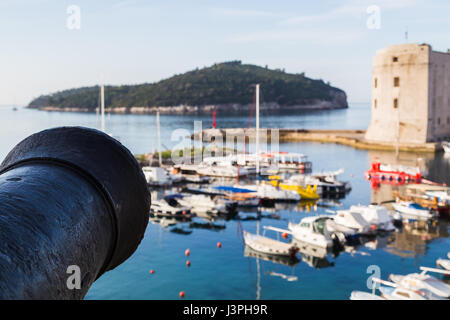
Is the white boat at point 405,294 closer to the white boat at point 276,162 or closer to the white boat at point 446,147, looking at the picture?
the white boat at point 276,162

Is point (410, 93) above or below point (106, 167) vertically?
above

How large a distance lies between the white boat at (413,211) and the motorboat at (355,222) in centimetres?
309

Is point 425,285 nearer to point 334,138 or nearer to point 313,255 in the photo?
point 313,255

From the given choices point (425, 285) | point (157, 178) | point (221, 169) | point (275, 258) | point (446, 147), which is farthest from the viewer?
point (446, 147)

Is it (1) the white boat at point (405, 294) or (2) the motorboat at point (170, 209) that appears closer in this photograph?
(1) the white boat at point (405, 294)

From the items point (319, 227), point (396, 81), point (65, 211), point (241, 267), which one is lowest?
point (241, 267)

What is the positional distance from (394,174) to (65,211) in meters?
32.0

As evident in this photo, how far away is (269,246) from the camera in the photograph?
17.6m

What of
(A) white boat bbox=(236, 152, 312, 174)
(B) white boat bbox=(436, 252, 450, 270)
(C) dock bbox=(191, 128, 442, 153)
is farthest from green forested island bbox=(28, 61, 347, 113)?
(B) white boat bbox=(436, 252, 450, 270)

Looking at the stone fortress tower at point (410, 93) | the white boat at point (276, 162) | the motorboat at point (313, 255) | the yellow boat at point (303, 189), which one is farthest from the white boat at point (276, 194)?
the stone fortress tower at point (410, 93)

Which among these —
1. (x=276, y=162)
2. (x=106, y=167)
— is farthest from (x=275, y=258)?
(x=276, y=162)

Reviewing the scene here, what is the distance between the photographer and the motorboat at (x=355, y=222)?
65.7ft

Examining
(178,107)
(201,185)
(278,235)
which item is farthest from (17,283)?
(178,107)

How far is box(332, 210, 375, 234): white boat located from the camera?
65.7 ft
